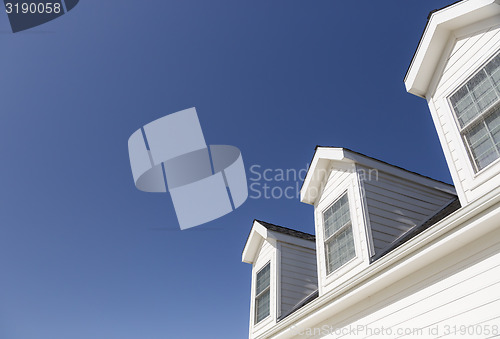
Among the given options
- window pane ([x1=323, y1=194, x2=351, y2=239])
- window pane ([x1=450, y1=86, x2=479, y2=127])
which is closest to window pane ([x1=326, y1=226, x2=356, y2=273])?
window pane ([x1=323, y1=194, x2=351, y2=239])

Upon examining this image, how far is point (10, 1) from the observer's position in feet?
25.7

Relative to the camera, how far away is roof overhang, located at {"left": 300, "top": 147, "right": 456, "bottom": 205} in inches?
251

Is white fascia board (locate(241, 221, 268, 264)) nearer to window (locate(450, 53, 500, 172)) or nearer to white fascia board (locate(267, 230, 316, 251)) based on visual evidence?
white fascia board (locate(267, 230, 316, 251))

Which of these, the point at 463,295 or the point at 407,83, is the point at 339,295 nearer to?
the point at 463,295

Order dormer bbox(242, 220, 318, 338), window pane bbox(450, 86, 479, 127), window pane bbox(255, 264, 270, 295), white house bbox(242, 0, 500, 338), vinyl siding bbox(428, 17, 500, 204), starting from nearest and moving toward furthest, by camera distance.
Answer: white house bbox(242, 0, 500, 338) < vinyl siding bbox(428, 17, 500, 204) < window pane bbox(450, 86, 479, 127) < dormer bbox(242, 220, 318, 338) < window pane bbox(255, 264, 270, 295)

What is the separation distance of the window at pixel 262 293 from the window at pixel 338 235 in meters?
2.83

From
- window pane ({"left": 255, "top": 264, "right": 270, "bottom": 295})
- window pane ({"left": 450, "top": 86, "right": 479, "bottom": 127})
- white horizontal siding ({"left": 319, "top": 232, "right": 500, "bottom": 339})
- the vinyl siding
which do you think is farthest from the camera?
window pane ({"left": 255, "top": 264, "right": 270, "bottom": 295})

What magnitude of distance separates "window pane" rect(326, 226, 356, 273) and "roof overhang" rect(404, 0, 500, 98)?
2686 millimetres

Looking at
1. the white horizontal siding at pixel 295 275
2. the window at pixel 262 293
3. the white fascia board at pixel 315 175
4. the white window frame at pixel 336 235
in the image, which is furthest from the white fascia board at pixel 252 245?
the white window frame at pixel 336 235

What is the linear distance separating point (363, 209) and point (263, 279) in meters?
4.36

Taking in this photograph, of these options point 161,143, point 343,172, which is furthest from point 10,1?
point 343,172

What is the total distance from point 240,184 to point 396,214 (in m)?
5.42

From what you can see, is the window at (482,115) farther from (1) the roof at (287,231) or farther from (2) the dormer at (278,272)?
(1) the roof at (287,231)

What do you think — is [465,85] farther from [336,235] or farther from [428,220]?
[336,235]
